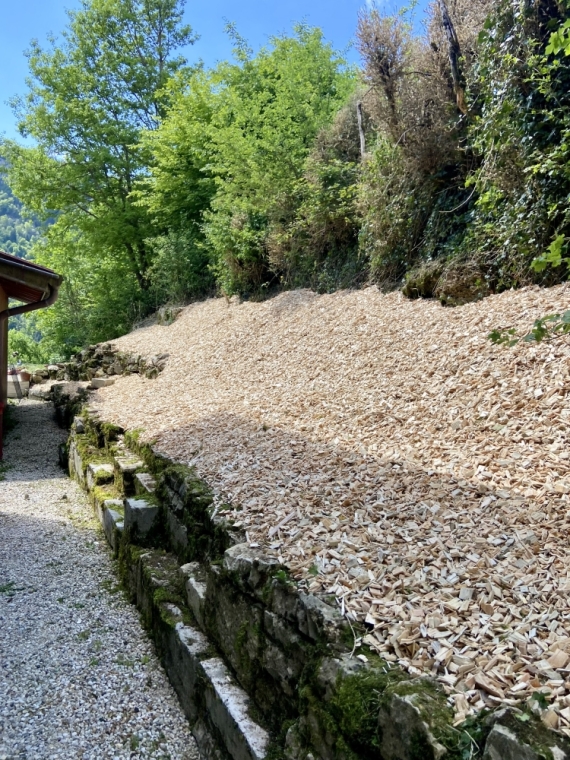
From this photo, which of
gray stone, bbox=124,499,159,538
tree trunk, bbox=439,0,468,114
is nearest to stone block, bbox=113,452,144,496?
gray stone, bbox=124,499,159,538

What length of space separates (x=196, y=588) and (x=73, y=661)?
1.00m

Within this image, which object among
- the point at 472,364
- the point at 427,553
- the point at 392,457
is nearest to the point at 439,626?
the point at 427,553

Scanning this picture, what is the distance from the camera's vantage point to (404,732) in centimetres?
167

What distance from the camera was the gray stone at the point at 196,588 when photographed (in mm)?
3205

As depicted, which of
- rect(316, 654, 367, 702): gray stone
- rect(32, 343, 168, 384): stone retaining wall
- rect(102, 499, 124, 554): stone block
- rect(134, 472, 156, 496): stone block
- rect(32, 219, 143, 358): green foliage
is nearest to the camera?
rect(316, 654, 367, 702): gray stone

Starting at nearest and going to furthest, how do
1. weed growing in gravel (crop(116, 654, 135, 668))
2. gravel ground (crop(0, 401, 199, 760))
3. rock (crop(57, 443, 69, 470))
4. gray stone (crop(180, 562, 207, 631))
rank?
gravel ground (crop(0, 401, 199, 760)), gray stone (crop(180, 562, 207, 631)), weed growing in gravel (crop(116, 654, 135, 668)), rock (crop(57, 443, 69, 470))

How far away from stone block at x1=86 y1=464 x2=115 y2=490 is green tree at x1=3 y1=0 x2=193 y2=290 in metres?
12.6

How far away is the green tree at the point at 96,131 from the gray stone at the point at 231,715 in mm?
16692

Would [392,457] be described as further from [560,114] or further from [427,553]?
[560,114]

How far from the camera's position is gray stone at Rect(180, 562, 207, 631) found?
321 cm

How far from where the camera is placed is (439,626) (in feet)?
6.64

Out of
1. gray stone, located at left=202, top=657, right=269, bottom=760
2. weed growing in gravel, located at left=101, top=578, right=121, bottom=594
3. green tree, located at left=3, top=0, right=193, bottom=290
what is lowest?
weed growing in gravel, located at left=101, top=578, right=121, bottom=594

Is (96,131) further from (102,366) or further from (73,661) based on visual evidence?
(73,661)

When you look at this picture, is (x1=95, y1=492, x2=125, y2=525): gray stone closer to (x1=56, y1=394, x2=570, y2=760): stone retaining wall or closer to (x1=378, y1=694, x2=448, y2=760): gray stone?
(x1=56, y1=394, x2=570, y2=760): stone retaining wall
